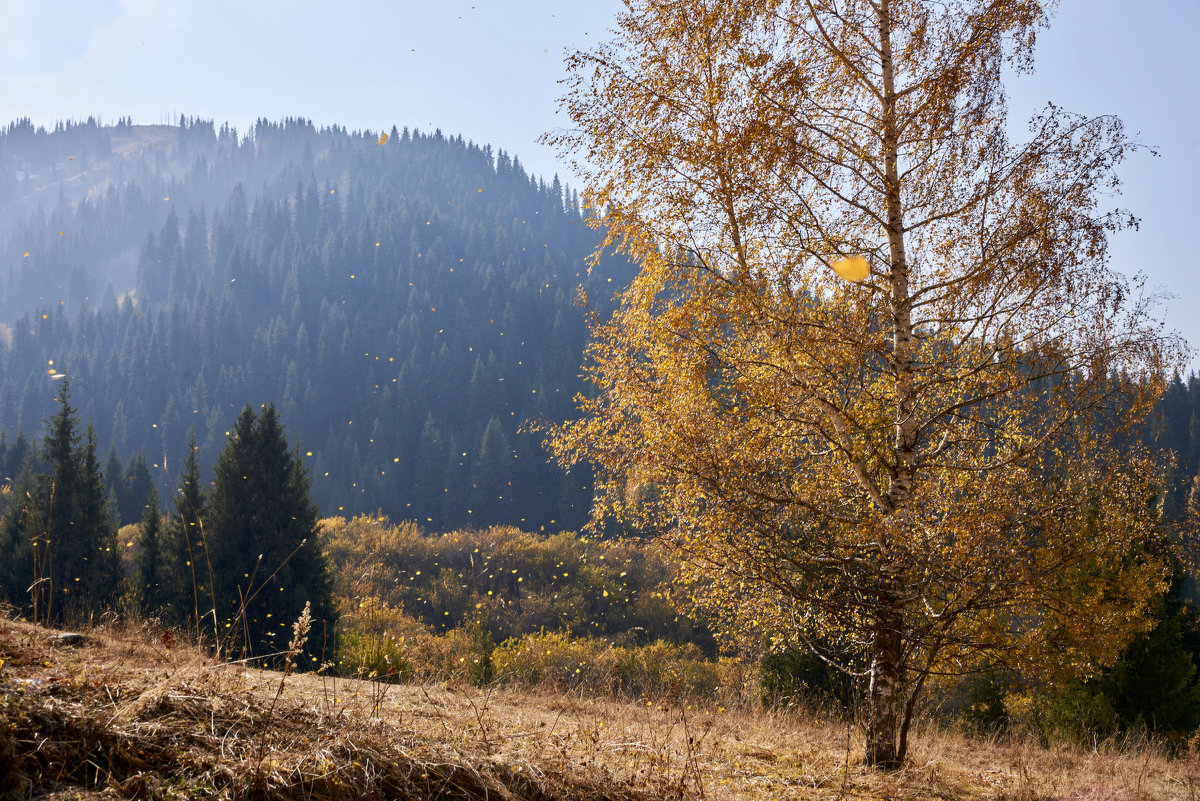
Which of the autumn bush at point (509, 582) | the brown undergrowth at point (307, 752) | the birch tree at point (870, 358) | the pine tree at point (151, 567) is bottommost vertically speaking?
the autumn bush at point (509, 582)

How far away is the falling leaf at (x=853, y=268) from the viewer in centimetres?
561

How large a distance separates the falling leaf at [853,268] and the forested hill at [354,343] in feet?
190

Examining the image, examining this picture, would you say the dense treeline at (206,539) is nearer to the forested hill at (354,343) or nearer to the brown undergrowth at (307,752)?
the brown undergrowth at (307,752)

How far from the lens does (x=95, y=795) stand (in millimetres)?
2461

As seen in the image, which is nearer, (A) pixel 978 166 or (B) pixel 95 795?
(B) pixel 95 795

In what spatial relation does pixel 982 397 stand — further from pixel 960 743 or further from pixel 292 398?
pixel 292 398

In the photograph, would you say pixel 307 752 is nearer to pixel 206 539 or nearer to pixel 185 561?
pixel 206 539

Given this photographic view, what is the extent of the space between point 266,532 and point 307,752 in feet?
62.3

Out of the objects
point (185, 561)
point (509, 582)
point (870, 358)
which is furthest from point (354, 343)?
point (870, 358)

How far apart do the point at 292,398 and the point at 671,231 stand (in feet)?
286

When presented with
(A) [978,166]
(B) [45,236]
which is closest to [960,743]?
(A) [978,166]

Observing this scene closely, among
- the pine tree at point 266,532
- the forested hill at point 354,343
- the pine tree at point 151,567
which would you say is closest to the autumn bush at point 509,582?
the pine tree at point 151,567

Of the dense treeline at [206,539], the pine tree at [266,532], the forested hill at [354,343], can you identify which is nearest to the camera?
the pine tree at [266,532]

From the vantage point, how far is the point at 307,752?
3.01m
